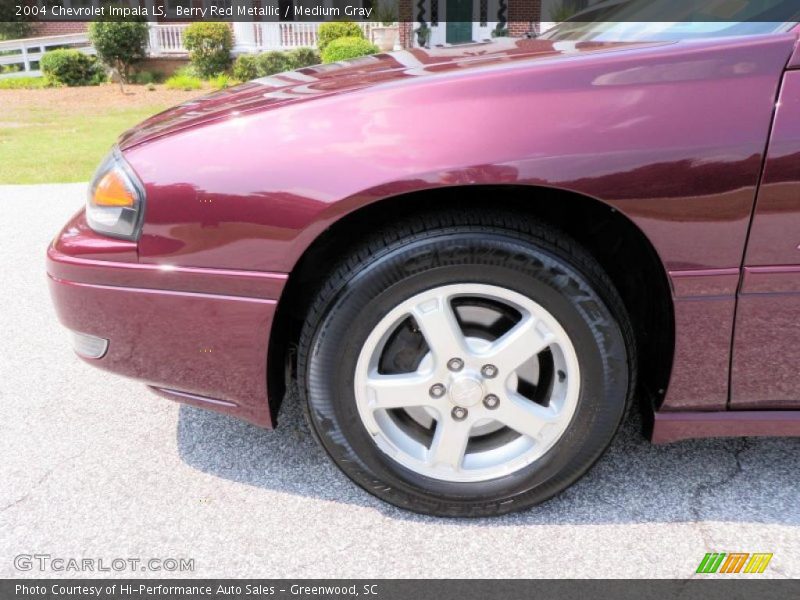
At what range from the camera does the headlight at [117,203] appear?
194cm

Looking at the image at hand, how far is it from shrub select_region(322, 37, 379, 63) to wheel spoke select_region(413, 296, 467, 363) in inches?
562

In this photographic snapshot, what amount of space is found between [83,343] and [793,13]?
2.21 meters

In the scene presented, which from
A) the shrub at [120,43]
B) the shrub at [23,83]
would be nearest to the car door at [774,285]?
the shrub at [23,83]

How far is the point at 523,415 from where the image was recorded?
1.97 m

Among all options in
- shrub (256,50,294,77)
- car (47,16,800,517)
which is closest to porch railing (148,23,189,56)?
shrub (256,50,294,77)

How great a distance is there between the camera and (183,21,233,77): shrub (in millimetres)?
17875

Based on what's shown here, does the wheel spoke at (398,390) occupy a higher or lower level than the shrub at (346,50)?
lower

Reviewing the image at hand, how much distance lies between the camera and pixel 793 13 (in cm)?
190

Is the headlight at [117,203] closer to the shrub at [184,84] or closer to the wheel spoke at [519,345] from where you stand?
the wheel spoke at [519,345]

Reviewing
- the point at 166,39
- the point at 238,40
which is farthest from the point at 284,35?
the point at 166,39

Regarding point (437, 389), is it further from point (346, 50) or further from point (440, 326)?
point (346, 50)

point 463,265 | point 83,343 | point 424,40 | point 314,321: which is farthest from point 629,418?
point 424,40

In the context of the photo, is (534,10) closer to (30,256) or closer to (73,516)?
(30,256)

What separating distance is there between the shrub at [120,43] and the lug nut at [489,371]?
1802 centimetres
